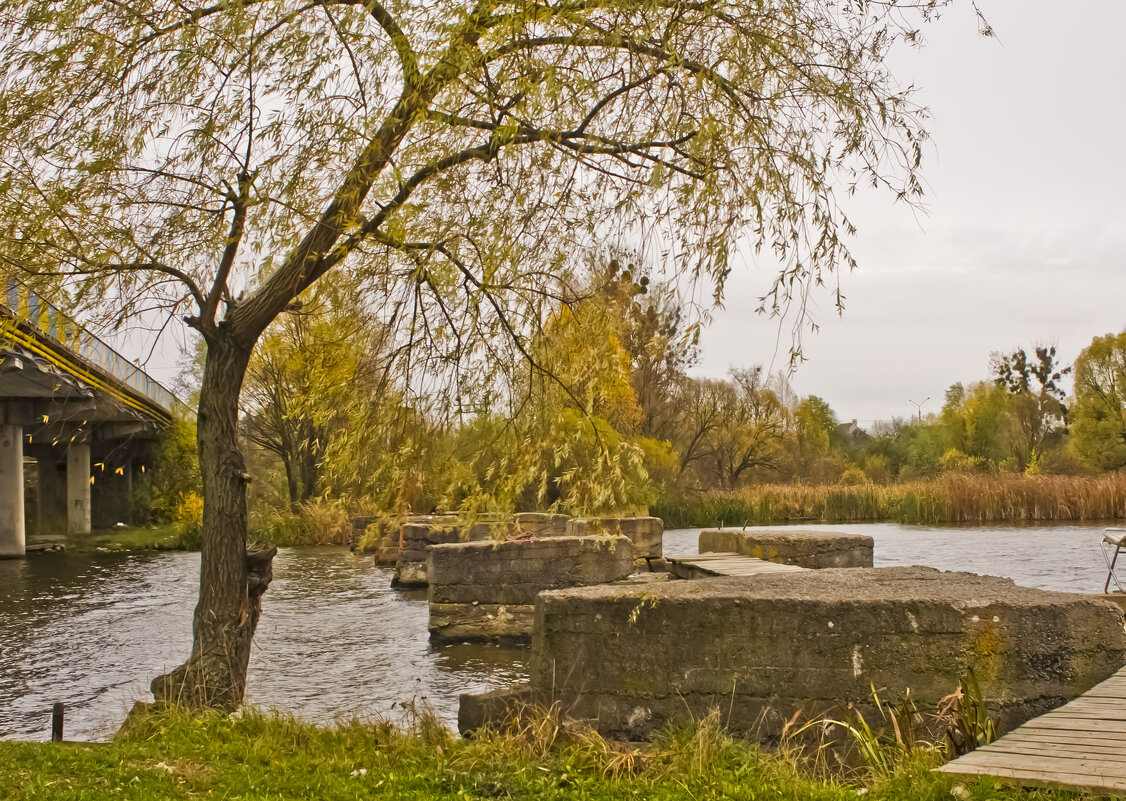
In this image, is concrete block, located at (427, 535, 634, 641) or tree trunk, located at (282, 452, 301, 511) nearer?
concrete block, located at (427, 535, 634, 641)

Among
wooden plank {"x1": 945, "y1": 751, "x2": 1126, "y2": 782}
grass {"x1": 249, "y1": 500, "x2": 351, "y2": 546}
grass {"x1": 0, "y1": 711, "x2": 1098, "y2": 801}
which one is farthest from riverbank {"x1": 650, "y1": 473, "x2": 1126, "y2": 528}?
wooden plank {"x1": 945, "y1": 751, "x2": 1126, "y2": 782}

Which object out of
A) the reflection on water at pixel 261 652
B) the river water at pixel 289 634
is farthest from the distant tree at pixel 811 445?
the reflection on water at pixel 261 652

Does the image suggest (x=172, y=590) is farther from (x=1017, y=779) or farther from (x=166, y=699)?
(x=1017, y=779)

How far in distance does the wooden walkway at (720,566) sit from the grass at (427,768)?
3.75 meters

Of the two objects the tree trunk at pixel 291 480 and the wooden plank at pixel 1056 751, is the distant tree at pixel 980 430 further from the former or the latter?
the wooden plank at pixel 1056 751

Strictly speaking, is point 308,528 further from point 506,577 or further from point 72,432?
point 506,577

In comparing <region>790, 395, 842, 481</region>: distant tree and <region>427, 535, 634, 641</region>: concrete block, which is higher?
<region>790, 395, 842, 481</region>: distant tree

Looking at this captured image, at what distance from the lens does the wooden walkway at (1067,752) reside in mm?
4062

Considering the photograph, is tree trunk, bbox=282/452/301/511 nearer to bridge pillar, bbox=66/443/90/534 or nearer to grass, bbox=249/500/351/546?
grass, bbox=249/500/351/546

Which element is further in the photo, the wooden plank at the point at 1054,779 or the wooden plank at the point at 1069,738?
the wooden plank at the point at 1069,738

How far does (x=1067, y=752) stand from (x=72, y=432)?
1143 inches

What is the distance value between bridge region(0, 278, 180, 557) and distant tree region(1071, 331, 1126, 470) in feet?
140

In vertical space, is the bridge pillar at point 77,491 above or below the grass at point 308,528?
above

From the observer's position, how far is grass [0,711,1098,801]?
5.08 m
